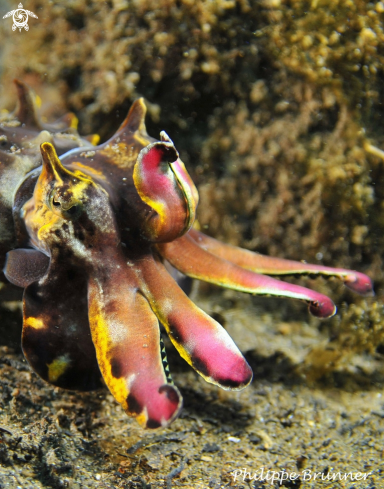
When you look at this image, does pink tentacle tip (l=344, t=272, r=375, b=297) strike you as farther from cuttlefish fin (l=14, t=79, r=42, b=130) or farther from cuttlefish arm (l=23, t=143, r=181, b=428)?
cuttlefish fin (l=14, t=79, r=42, b=130)

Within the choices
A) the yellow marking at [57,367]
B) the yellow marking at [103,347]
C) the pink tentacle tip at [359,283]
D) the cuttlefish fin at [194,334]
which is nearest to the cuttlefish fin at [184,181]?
the cuttlefish fin at [194,334]

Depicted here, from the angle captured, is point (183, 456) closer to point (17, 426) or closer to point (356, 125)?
point (17, 426)

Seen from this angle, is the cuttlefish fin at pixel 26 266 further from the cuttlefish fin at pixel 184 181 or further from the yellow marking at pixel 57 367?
the cuttlefish fin at pixel 184 181

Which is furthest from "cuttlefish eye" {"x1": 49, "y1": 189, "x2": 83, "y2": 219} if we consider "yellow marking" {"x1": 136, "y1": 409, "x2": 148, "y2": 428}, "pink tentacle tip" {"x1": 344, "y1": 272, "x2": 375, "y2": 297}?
"pink tentacle tip" {"x1": 344, "y1": 272, "x2": 375, "y2": 297}

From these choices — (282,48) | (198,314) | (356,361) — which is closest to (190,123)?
(282,48)

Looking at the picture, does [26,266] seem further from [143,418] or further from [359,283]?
[359,283]
